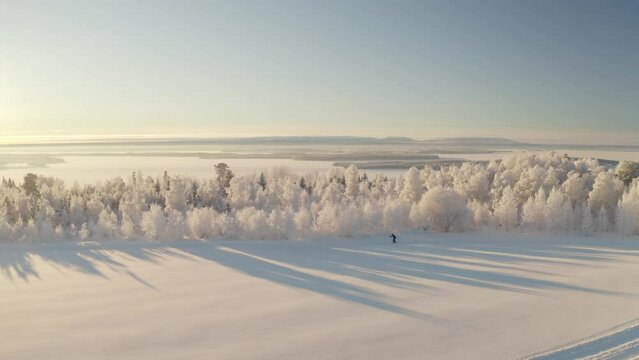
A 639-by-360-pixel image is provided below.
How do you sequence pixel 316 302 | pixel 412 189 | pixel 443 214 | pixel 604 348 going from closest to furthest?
pixel 604 348
pixel 316 302
pixel 443 214
pixel 412 189

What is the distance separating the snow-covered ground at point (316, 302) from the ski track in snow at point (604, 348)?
64 millimetres

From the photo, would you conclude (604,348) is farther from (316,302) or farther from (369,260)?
(369,260)

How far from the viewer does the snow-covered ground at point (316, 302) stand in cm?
1684

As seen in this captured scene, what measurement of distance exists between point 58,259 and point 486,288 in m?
28.2

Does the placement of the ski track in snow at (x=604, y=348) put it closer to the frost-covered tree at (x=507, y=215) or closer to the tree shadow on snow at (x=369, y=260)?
the tree shadow on snow at (x=369, y=260)

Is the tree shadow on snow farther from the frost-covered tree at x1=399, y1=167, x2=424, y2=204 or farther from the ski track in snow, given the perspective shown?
the frost-covered tree at x1=399, y1=167, x2=424, y2=204

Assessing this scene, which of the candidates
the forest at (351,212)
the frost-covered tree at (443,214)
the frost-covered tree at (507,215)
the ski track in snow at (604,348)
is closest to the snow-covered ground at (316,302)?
the ski track in snow at (604,348)

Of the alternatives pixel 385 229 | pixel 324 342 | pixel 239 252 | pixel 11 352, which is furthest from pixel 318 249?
pixel 11 352

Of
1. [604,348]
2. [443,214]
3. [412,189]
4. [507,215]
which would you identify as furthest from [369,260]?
[412,189]

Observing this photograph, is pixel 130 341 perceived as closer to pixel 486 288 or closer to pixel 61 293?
pixel 61 293

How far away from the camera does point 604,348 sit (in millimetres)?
15789

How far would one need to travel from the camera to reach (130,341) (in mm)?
17734

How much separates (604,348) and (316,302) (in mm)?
11774

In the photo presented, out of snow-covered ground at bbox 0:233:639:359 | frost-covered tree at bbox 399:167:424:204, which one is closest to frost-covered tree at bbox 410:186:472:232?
snow-covered ground at bbox 0:233:639:359
